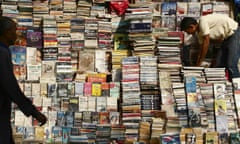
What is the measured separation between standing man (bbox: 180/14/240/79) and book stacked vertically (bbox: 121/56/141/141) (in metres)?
0.95

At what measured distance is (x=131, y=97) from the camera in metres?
6.92

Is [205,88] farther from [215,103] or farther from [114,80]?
[114,80]

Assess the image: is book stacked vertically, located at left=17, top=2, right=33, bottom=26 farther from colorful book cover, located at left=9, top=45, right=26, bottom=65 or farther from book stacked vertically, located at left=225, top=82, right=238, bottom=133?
book stacked vertically, located at left=225, top=82, right=238, bottom=133

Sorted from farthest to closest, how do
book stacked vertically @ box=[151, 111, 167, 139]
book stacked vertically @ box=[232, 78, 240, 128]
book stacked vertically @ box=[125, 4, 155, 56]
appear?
book stacked vertically @ box=[125, 4, 155, 56], book stacked vertically @ box=[232, 78, 240, 128], book stacked vertically @ box=[151, 111, 167, 139]

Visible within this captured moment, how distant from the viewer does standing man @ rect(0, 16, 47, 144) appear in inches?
143

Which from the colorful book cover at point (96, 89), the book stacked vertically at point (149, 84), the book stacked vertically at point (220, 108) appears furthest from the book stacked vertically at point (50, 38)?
the book stacked vertically at point (220, 108)

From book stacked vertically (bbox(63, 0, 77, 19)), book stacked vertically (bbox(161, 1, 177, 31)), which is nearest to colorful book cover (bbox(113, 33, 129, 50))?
book stacked vertically (bbox(161, 1, 177, 31))

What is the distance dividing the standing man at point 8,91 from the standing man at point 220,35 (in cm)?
377

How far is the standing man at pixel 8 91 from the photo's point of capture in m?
3.63

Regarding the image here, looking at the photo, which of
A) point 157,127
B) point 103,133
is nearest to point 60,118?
point 103,133

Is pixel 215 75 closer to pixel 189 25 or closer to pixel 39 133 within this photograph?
pixel 189 25

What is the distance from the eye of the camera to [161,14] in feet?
26.1

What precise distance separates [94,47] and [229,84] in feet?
7.13

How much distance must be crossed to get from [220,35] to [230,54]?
0.34 meters
